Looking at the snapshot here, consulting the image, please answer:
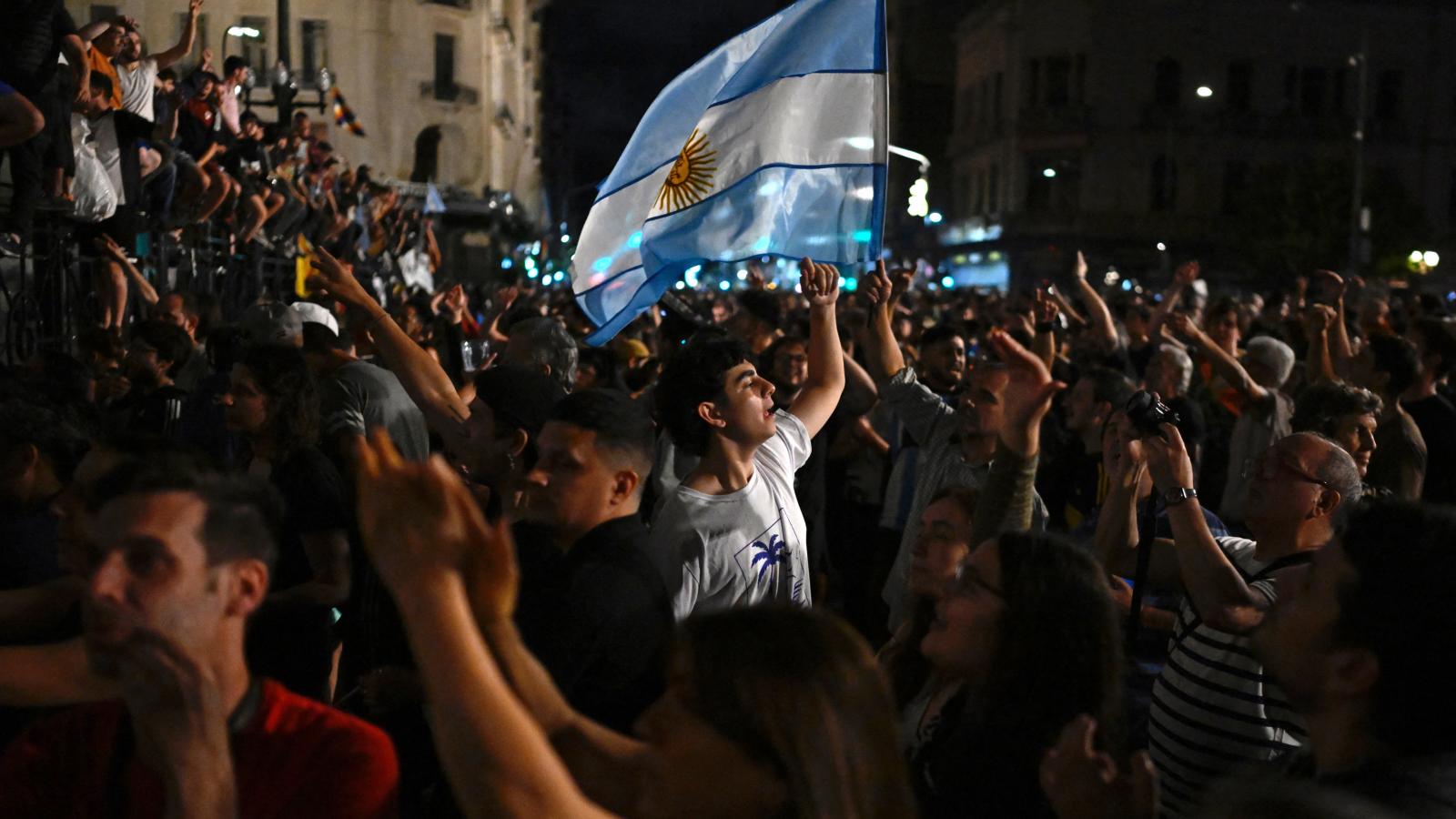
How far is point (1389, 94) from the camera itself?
2340 inches

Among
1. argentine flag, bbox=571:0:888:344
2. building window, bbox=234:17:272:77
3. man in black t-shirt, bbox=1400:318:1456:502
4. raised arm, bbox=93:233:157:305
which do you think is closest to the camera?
argentine flag, bbox=571:0:888:344

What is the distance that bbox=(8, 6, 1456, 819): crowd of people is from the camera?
2035 millimetres

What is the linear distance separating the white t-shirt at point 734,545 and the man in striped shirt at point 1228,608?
1043mm

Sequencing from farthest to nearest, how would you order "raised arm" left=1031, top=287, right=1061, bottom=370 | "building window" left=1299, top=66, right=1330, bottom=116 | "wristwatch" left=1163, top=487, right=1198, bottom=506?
1. "building window" left=1299, top=66, right=1330, bottom=116
2. "raised arm" left=1031, top=287, right=1061, bottom=370
3. "wristwatch" left=1163, top=487, right=1198, bottom=506

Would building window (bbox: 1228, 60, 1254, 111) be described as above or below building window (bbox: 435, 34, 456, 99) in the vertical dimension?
above

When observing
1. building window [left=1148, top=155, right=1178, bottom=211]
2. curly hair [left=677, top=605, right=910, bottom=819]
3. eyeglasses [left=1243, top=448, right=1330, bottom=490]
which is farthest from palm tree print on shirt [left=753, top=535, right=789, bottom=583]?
building window [left=1148, top=155, right=1178, bottom=211]

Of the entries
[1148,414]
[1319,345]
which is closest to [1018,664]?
[1148,414]

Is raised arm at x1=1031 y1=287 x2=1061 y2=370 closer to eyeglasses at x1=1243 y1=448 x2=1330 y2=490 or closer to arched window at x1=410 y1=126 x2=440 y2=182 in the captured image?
eyeglasses at x1=1243 y1=448 x2=1330 y2=490

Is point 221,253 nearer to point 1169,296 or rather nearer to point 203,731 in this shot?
point 1169,296

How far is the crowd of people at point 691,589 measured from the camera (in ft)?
6.68

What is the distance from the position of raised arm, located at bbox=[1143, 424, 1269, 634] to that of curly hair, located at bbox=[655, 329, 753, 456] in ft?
4.15

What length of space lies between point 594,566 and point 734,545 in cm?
95

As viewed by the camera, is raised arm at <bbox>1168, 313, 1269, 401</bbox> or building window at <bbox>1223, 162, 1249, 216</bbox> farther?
building window at <bbox>1223, 162, 1249, 216</bbox>

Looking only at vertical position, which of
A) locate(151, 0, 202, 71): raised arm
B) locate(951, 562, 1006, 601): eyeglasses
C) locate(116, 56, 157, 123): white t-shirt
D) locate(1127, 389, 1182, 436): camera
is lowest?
locate(951, 562, 1006, 601): eyeglasses
